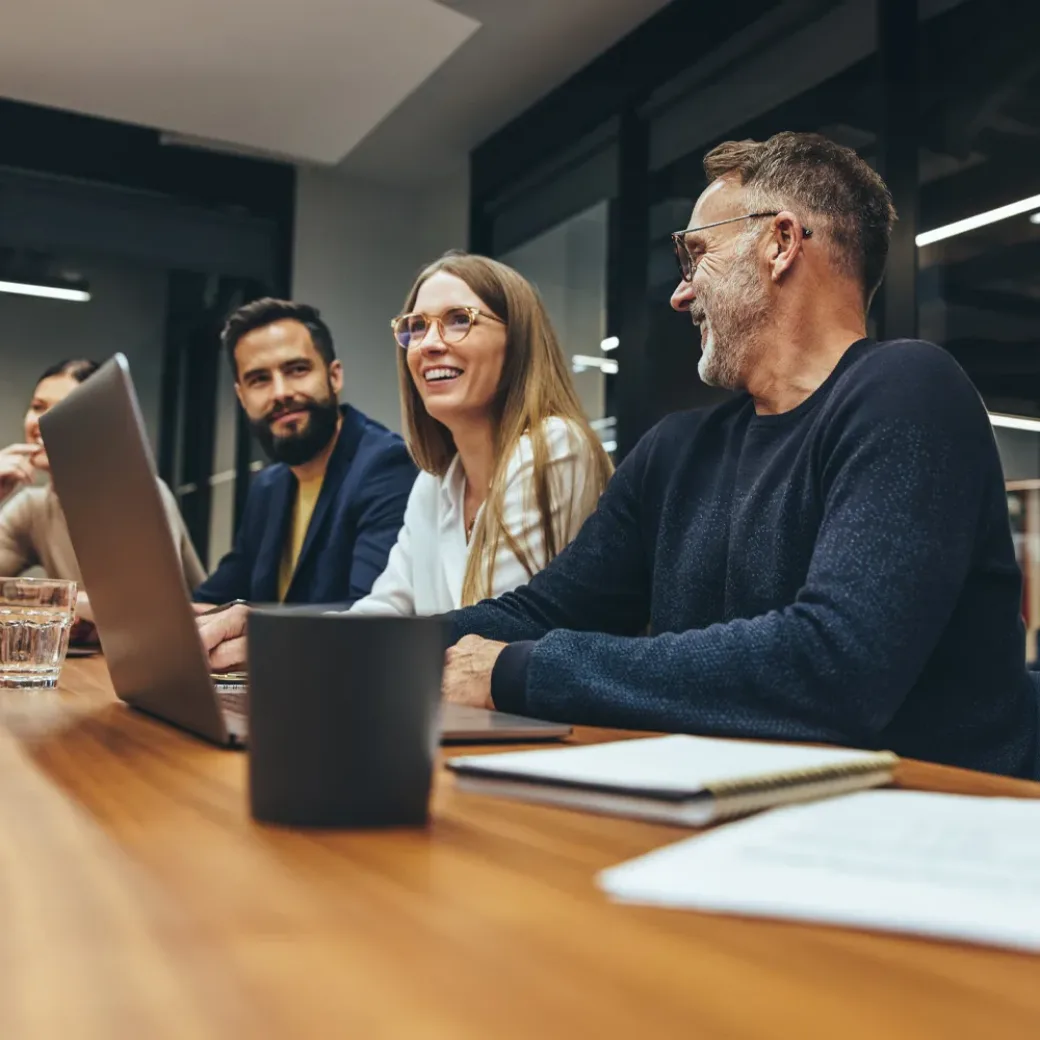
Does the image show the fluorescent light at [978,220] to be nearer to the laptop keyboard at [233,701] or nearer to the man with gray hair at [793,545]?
the man with gray hair at [793,545]

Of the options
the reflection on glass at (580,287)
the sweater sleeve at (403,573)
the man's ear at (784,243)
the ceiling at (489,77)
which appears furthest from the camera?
the reflection on glass at (580,287)

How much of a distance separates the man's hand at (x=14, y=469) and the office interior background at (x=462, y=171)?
5.13 ft

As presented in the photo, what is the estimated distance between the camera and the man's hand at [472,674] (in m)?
1.06

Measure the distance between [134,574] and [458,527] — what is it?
1.30 metres

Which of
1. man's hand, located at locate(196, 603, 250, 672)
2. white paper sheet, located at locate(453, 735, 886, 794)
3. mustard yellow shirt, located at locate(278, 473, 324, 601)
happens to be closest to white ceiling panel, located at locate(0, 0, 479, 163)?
mustard yellow shirt, located at locate(278, 473, 324, 601)

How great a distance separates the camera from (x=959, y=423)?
1115 millimetres

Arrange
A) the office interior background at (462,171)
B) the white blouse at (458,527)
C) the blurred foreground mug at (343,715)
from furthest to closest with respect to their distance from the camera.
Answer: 1. the office interior background at (462,171)
2. the white blouse at (458,527)
3. the blurred foreground mug at (343,715)

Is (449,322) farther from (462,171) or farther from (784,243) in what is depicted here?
(462,171)

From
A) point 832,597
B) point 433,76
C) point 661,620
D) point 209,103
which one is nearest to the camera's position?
point 832,597

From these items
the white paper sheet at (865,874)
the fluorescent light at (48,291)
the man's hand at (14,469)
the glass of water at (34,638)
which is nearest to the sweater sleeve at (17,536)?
the man's hand at (14,469)

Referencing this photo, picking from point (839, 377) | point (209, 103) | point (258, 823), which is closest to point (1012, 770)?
point (839, 377)

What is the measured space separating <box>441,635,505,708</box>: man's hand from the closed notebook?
0.39m

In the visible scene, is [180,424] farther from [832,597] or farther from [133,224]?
[832,597]

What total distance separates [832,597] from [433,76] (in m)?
3.88
